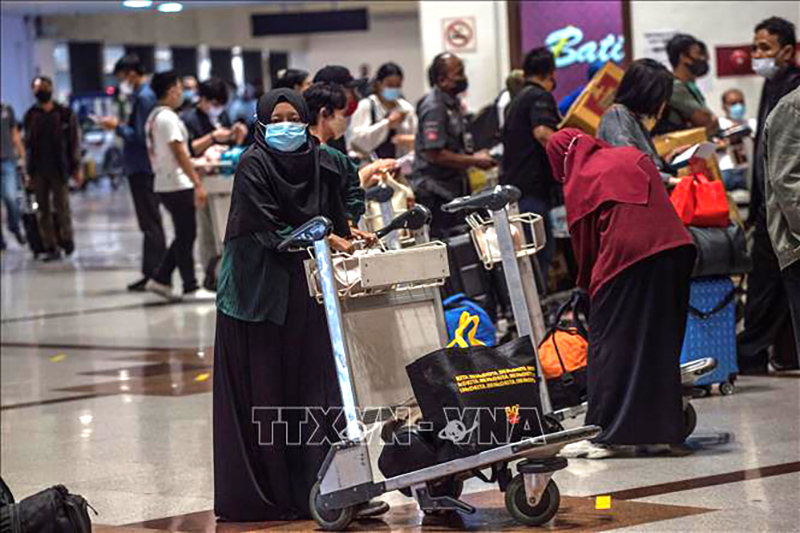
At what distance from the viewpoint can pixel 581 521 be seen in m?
5.46

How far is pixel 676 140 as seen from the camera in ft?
27.0

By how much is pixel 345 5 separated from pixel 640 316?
27.9 metres

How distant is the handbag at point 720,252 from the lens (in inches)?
290

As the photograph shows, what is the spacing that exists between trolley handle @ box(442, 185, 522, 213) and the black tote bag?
88 centimetres

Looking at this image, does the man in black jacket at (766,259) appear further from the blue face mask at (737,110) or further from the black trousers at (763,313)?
the blue face mask at (737,110)

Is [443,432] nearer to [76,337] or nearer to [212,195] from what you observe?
[76,337]

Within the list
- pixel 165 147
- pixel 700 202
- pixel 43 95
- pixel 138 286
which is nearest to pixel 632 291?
pixel 700 202

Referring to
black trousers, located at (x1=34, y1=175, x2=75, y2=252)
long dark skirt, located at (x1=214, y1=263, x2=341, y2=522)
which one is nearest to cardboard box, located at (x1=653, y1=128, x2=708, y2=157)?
long dark skirt, located at (x1=214, y1=263, x2=341, y2=522)

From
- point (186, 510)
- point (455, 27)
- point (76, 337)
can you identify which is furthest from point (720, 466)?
point (455, 27)

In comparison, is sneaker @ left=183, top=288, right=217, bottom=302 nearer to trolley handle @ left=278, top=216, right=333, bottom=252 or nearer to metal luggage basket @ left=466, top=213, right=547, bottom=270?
metal luggage basket @ left=466, top=213, right=547, bottom=270

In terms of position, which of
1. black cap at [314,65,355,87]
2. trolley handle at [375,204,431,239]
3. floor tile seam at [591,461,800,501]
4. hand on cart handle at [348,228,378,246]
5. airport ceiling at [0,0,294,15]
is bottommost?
floor tile seam at [591,461,800,501]

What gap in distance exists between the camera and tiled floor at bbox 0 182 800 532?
18.4ft

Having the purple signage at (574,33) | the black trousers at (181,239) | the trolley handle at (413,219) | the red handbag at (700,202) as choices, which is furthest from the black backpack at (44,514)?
the purple signage at (574,33)

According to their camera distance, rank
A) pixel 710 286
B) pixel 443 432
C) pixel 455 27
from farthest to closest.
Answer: pixel 455 27 < pixel 710 286 < pixel 443 432
